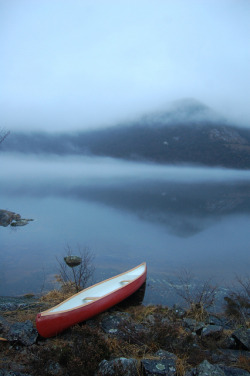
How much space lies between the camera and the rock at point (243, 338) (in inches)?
241

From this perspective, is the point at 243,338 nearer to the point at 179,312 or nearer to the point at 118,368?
the point at 179,312

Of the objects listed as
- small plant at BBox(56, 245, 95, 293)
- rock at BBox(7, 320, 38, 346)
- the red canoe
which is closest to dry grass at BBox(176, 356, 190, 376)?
rock at BBox(7, 320, 38, 346)

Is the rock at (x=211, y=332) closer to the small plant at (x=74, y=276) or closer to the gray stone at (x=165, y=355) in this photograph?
the gray stone at (x=165, y=355)

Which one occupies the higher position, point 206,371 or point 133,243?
point 206,371

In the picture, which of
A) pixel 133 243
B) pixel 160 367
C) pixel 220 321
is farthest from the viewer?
pixel 133 243

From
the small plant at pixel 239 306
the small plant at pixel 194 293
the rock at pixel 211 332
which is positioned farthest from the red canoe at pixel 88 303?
the small plant at pixel 239 306

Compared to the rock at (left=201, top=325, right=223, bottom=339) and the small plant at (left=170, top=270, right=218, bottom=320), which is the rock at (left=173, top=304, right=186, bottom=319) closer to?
the small plant at (left=170, top=270, right=218, bottom=320)

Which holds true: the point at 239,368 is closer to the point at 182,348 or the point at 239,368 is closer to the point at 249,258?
the point at 182,348

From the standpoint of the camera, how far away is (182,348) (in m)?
5.51

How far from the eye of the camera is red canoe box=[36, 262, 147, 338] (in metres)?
6.50

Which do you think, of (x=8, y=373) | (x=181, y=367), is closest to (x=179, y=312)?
(x=181, y=367)

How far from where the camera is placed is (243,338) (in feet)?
20.5

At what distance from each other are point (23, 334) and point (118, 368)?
270cm

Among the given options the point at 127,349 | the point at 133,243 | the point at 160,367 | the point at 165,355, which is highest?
the point at 160,367
